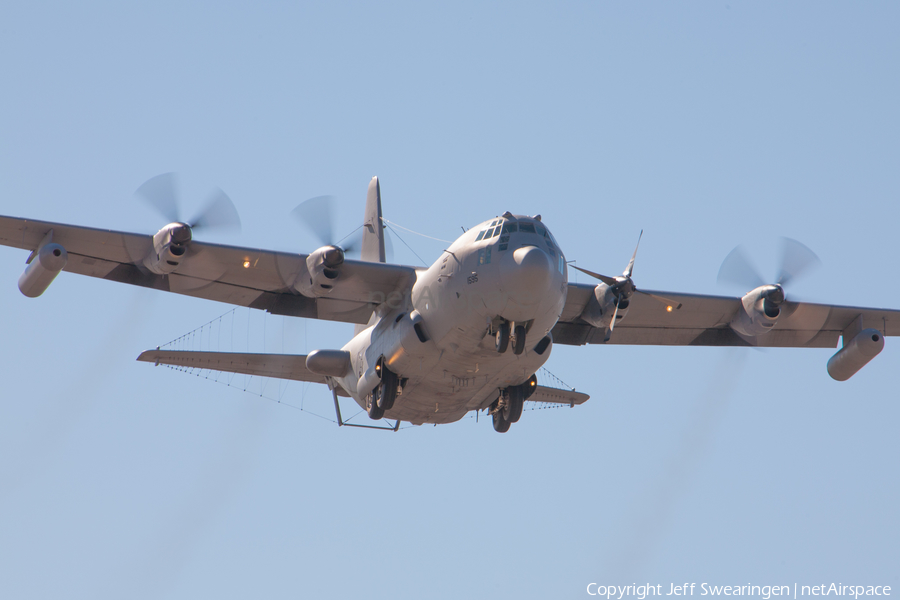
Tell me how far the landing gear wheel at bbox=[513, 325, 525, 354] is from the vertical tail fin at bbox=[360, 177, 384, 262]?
28.1 ft

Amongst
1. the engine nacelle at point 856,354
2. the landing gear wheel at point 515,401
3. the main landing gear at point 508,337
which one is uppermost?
the engine nacelle at point 856,354

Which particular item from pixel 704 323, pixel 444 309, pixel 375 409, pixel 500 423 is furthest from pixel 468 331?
pixel 704 323

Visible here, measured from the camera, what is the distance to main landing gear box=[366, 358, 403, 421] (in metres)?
21.7

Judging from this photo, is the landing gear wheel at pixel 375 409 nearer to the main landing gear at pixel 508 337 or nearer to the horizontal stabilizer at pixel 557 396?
the main landing gear at pixel 508 337

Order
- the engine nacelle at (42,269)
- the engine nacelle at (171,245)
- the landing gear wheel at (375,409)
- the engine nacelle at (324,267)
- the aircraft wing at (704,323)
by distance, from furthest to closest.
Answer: the aircraft wing at (704,323), the landing gear wheel at (375,409), the engine nacelle at (324,267), the engine nacelle at (171,245), the engine nacelle at (42,269)

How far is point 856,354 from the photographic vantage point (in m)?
24.3

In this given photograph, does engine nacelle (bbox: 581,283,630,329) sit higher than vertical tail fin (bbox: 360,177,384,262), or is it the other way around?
vertical tail fin (bbox: 360,177,384,262)

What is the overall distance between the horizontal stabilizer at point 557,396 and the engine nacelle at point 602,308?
79.6 inches

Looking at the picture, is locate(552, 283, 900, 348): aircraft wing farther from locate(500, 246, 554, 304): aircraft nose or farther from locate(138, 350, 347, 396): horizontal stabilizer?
locate(138, 350, 347, 396): horizontal stabilizer

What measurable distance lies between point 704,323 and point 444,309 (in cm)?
839

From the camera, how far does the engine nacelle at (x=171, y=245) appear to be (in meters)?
20.2

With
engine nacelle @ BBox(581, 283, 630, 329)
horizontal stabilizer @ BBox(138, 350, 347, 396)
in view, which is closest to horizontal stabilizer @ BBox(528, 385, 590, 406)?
engine nacelle @ BBox(581, 283, 630, 329)

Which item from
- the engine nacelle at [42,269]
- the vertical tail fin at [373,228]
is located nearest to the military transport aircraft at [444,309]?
the engine nacelle at [42,269]

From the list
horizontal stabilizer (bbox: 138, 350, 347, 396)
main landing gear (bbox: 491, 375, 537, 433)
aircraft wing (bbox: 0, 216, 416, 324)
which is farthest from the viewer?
main landing gear (bbox: 491, 375, 537, 433)
